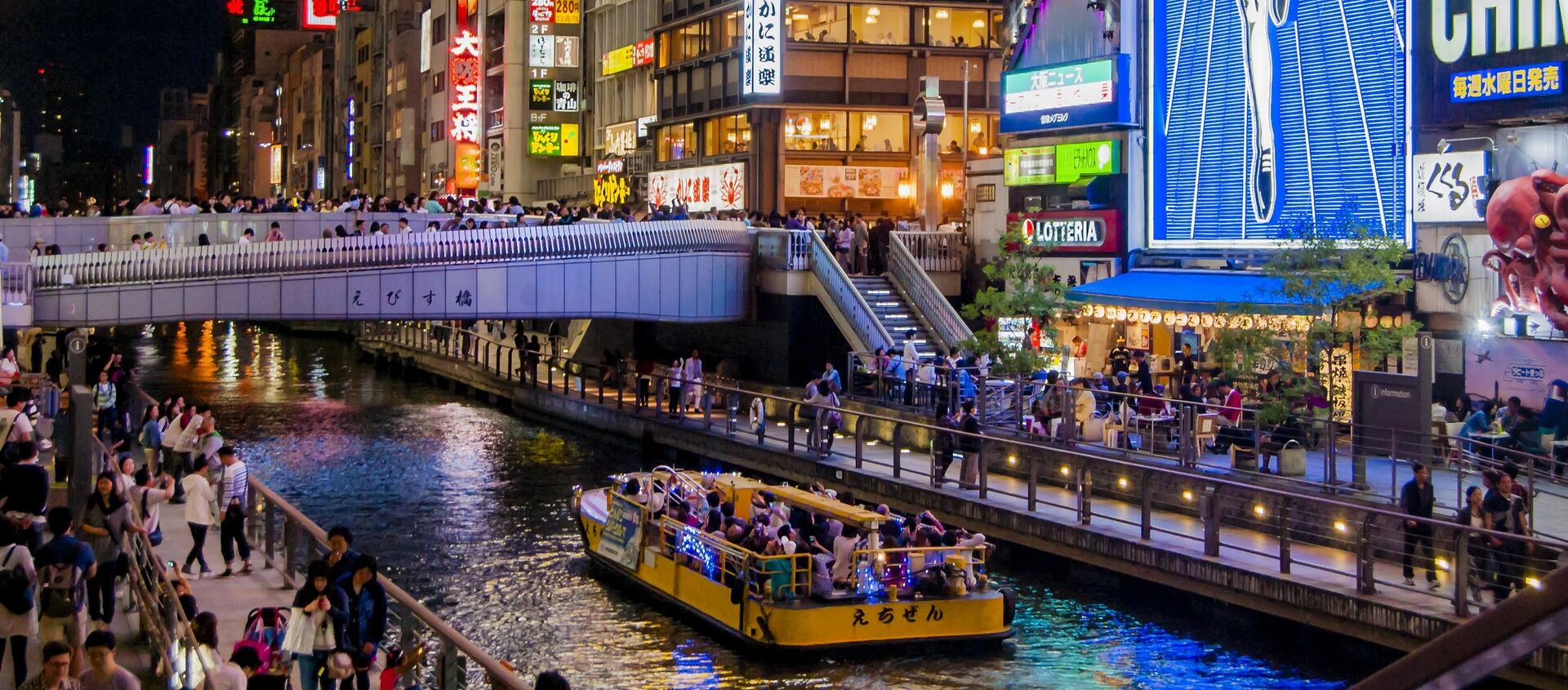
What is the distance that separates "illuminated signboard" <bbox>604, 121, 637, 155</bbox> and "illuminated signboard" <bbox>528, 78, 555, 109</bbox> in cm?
521

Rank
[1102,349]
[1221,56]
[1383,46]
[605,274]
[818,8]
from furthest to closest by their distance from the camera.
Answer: [818,8] < [605,274] < [1102,349] < [1221,56] < [1383,46]

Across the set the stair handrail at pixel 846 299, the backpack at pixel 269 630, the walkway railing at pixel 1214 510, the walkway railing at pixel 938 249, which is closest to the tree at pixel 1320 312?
the walkway railing at pixel 1214 510

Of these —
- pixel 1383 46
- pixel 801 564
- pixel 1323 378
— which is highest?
pixel 1383 46

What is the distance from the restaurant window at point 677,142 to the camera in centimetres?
7412

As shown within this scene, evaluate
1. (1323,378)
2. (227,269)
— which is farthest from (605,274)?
(1323,378)

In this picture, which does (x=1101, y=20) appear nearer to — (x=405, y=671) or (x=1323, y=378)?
(x=1323, y=378)

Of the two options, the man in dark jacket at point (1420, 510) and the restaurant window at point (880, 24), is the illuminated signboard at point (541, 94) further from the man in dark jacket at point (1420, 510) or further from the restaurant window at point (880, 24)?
the man in dark jacket at point (1420, 510)

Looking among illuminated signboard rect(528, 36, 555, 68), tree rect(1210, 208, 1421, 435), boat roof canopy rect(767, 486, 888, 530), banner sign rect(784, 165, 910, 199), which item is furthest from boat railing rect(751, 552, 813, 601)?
illuminated signboard rect(528, 36, 555, 68)

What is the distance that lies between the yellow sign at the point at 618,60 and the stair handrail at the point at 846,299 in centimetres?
3951

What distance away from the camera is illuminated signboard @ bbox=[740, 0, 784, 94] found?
6275 centimetres

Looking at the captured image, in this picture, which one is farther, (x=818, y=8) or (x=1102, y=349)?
(x=818, y=8)

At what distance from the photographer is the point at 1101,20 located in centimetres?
4184

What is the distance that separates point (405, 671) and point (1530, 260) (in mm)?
22954

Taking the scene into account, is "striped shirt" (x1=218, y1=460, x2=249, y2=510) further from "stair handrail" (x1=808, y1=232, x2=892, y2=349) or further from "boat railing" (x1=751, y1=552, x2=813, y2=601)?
"stair handrail" (x1=808, y1=232, x2=892, y2=349)
